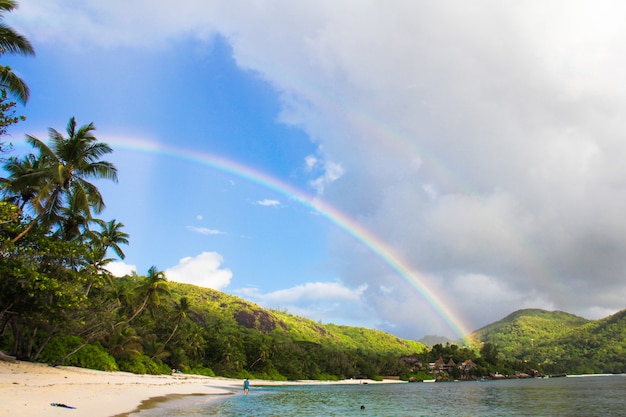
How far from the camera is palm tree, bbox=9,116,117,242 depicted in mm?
27750

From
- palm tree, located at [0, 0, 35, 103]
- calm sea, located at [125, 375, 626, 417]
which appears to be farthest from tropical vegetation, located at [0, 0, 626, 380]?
calm sea, located at [125, 375, 626, 417]

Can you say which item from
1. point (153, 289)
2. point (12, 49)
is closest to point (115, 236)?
point (153, 289)

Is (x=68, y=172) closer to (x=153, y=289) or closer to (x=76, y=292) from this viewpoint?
(x=76, y=292)

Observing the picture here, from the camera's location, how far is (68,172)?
29.1 meters

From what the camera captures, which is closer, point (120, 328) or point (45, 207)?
point (45, 207)

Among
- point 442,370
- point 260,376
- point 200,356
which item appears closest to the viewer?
point 200,356

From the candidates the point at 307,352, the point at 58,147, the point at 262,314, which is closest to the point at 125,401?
the point at 58,147

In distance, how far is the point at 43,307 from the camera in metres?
29.3

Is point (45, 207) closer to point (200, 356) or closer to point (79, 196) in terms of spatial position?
point (79, 196)

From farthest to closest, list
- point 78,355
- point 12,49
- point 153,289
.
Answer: point 153,289 < point 78,355 < point 12,49

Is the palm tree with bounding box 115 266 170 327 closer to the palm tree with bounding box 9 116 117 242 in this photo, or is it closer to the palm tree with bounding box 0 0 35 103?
the palm tree with bounding box 9 116 117 242

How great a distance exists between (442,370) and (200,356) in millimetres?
111438

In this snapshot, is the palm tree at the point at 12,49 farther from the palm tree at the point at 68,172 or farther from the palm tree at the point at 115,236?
the palm tree at the point at 115,236

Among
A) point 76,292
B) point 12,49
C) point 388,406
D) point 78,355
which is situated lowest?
point 388,406
